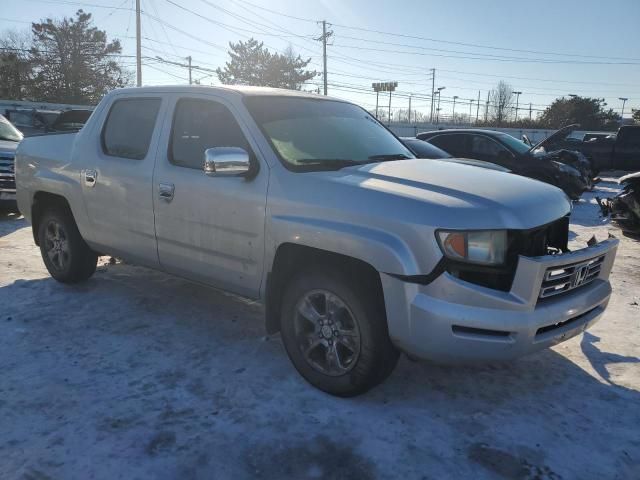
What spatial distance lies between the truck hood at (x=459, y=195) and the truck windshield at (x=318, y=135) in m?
0.26

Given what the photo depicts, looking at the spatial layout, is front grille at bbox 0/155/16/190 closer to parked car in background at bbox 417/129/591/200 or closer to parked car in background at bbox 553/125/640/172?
parked car in background at bbox 417/129/591/200

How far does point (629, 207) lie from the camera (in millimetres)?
8516

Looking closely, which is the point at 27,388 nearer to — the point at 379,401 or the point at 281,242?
the point at 281,242

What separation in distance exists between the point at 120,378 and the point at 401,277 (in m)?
1.96

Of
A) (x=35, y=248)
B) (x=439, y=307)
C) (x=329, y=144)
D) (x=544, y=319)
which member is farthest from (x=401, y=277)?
(x=35, y=248)

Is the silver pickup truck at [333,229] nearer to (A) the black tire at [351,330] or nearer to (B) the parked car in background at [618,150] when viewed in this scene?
(A) the black tire at [351,330]

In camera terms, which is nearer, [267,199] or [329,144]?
[267,199]

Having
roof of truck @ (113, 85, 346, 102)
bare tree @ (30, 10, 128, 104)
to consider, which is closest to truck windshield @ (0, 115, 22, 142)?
roof of truck @ (113, 85, 346, 102)

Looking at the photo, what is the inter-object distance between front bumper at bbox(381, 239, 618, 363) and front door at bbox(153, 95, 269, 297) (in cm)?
109

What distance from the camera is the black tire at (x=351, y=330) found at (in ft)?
9.82

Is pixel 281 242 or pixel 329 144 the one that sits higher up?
pixel 329 144

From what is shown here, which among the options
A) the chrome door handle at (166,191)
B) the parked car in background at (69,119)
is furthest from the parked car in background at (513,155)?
the parked car in background at (69,119)

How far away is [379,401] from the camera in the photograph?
3236 millimetres

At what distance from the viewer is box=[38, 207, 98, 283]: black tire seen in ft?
16.8
